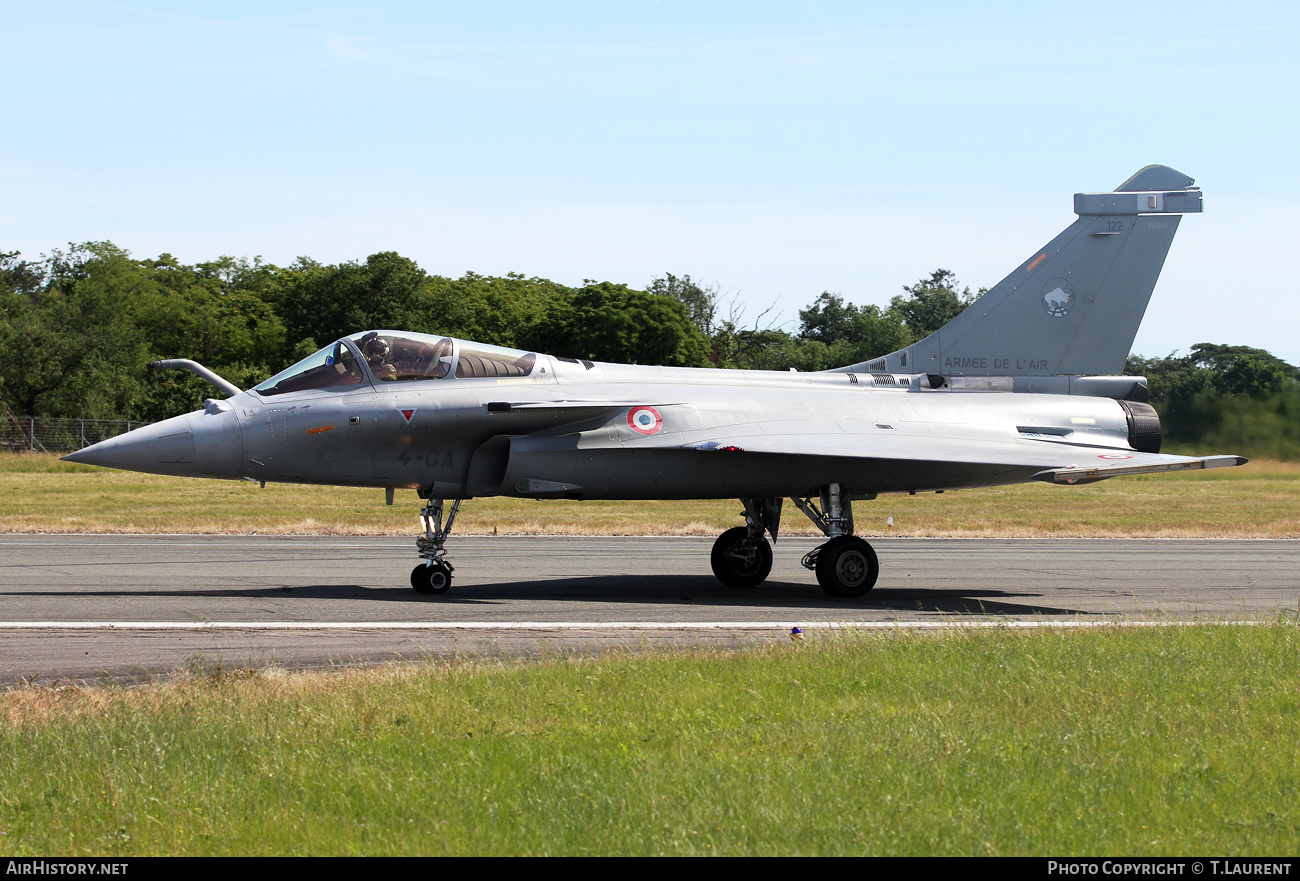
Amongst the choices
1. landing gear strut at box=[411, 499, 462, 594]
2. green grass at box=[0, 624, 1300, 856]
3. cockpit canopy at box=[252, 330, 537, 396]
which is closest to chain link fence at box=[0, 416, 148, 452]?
cockpit canopy at box=[252, 330, 537, 396]

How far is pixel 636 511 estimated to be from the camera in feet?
103

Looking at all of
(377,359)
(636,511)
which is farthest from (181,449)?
(636,511)

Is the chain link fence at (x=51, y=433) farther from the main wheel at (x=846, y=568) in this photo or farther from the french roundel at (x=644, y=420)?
the main wheel at (x=846, y=568)

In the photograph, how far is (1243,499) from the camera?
35281 millimetres

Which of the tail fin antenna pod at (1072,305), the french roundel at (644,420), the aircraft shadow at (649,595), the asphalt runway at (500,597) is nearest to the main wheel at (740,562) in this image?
the aircraft shadow at (649,595)

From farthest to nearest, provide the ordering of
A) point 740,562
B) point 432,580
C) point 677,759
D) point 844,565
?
point 740,562
point 844,565
point 432,580
point 677,759

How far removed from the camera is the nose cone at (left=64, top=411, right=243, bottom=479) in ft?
41.4

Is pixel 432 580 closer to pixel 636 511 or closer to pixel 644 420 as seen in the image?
pixel 644 420

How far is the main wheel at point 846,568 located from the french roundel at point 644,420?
264 centimetres

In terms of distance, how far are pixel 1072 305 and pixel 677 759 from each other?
1258cm

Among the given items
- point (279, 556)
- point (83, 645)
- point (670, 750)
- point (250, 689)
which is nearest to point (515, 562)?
point (279, 556)

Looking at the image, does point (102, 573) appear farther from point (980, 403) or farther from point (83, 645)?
point (980, 403)

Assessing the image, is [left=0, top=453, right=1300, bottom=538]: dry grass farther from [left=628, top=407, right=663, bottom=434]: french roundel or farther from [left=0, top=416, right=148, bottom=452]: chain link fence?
[left=0, top=416, right=148, bottom=452]: chain link fence

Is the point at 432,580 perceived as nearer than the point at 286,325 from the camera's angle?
Yes
